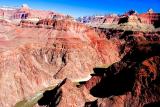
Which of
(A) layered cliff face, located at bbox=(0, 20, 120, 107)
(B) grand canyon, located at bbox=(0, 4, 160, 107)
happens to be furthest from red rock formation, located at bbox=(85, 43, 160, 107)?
(A) layered cliff face, located at bbox=(0, 20, 120, 107)

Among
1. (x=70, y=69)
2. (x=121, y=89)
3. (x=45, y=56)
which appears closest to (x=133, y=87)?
(x=121, y=89)

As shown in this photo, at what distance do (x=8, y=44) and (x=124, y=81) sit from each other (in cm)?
4615

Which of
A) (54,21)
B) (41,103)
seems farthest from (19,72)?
(54,21)

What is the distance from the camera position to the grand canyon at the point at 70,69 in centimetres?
5581

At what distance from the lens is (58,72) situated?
95.2 metres

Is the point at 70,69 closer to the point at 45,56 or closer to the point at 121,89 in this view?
the point at 45,56

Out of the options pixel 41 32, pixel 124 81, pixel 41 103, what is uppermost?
pixel 41 32

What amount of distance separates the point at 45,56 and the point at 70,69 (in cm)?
943

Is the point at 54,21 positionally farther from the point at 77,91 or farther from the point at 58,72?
the point at 77,91

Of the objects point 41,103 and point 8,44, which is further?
point 8,44

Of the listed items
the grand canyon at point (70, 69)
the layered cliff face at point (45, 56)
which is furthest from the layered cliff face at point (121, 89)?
the layered cliff face at point (45, 56)

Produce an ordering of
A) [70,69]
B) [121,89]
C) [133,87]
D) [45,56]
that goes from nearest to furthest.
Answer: [133,87] < [121,89] < [70,69] < [45,56]

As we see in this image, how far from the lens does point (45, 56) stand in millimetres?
101000

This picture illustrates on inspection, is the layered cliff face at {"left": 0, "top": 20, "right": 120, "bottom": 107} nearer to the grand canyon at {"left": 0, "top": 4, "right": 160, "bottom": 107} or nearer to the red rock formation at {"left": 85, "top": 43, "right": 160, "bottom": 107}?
the grand canyon at {"left": 0, "top": 4, "right": 160, "bottom": 107}
